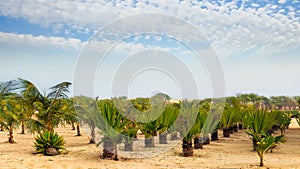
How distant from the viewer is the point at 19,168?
6434 mm

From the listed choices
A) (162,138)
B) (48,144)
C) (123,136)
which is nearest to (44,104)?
(48,144)

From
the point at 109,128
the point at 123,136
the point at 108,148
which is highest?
the point at 109,128

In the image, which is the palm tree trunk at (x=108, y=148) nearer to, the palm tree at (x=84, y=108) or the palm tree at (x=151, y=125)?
the palm tree at (x=84, y=108)

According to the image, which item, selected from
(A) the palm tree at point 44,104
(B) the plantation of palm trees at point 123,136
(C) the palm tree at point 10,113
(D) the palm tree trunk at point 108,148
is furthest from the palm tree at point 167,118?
(C) the palm tree at point 10,113

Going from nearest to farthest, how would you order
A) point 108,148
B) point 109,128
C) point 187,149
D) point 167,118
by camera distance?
point 109,128
point 108,148
point 187,149
point 167,118

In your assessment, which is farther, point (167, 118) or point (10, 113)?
point (10, 113)

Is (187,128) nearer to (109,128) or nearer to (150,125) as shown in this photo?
(150,125)

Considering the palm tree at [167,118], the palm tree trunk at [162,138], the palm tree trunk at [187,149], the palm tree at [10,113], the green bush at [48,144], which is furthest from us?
the palm tree trunk at [162,138]

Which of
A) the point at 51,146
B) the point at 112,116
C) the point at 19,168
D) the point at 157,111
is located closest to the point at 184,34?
the point at 157,111

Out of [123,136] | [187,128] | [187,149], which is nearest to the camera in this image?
[187,149]

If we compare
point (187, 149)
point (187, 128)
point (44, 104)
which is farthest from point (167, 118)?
point (44, 104)

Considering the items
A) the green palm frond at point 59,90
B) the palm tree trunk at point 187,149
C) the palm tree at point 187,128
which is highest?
the green palm frond at point 59,90

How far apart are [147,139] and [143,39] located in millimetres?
3875

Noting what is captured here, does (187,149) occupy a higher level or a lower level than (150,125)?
lower
